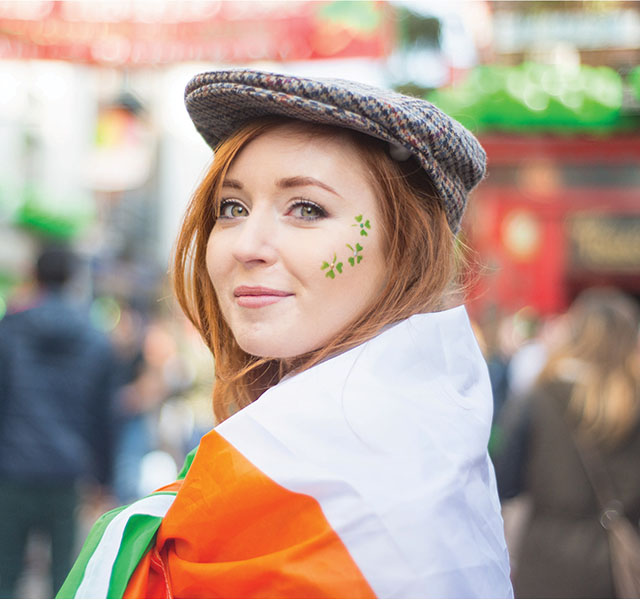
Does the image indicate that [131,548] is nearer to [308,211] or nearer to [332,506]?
[332,506]

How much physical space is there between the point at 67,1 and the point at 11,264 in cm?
1178

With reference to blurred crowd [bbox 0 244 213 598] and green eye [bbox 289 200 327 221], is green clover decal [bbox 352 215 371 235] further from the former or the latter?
blurred crowd [bbox 0 244 213 598]

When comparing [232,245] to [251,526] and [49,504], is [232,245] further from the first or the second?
A: [49,504]

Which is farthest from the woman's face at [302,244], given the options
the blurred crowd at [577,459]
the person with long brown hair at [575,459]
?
the person with long brown hair at [575,459]

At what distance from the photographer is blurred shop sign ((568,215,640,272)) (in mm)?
11672

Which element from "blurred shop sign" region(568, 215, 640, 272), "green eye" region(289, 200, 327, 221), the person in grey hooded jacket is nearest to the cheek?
"green eye" region(289, 200, 327, 221)

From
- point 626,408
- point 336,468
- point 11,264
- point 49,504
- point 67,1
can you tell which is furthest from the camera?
point 11,264

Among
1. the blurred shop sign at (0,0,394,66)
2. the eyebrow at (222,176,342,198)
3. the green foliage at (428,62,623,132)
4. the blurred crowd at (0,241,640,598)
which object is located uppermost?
the green foliage at (428,62,623,132)

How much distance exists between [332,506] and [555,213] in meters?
11.1

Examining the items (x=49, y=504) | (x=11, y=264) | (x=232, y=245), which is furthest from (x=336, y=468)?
(x=11, y=264)

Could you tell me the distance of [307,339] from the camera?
1.40 metres

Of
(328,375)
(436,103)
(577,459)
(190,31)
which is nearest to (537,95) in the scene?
(436,103)

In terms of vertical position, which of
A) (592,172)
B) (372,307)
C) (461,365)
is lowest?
(461,365)

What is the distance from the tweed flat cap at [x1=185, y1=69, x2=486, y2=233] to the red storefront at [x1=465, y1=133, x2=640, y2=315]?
916 cm
